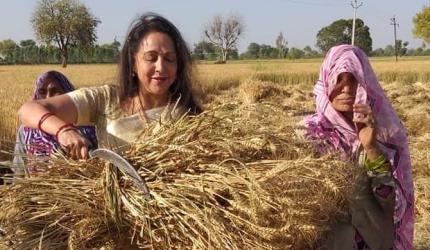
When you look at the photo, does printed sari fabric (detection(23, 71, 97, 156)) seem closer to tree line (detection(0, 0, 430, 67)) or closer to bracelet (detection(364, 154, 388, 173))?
bracelet (detection(364, 154, 388, 173))

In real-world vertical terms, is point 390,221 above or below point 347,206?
below

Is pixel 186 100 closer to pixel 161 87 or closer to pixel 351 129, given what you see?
pixel 161 87

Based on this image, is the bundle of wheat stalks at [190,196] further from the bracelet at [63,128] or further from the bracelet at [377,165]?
the bracelet at [377,165]

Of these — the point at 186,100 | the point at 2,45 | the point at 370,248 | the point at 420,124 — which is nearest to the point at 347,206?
the point at 370,248

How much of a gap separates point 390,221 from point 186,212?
1.22m

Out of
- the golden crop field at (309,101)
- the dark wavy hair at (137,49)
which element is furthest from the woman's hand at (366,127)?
the dark wavy hair at (137,49)

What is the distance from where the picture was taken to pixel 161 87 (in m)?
2.24

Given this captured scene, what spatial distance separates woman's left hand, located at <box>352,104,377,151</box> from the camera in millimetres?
2445

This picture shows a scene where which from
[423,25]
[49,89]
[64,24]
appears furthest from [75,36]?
[49,89]

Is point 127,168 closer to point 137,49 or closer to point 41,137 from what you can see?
point 137,49

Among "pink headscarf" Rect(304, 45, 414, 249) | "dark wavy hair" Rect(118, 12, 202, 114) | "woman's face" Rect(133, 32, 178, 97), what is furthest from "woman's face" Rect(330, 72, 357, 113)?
"woman's face" Rect(133, 32, 178, 97)

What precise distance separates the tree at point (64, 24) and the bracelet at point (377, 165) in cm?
6196

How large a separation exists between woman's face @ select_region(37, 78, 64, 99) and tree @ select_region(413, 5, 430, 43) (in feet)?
181

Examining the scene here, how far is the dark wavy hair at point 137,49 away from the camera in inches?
88.6
